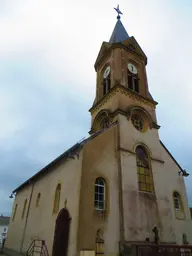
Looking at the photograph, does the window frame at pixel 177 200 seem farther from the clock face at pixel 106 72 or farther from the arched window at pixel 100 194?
the clock face at pixel 106 72

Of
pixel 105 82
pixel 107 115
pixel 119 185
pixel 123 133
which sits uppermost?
pixel 105 82

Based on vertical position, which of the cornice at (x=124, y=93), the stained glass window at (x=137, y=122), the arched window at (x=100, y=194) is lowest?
the arched window at (x=100, y=194)

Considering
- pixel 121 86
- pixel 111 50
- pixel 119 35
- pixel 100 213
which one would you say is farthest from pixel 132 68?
pixel 100 213

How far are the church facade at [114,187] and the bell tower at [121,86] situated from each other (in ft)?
0.32

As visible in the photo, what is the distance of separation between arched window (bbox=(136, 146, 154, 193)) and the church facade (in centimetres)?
7

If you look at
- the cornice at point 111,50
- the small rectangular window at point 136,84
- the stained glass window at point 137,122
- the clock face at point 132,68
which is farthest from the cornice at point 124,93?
the cornice at point 111,50

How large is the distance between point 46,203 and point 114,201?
6.21 metres

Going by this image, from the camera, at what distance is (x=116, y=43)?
2025cm

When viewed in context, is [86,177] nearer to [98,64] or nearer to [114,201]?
[114,201]

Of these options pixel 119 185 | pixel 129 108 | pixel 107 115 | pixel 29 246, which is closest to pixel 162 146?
pixel 129 108

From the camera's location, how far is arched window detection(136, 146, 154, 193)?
1414 centimetres

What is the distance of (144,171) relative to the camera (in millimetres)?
14867

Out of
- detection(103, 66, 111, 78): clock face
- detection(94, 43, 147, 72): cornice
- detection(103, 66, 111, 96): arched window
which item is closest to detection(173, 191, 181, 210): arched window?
detection(103, 66, 111, 96): arched window

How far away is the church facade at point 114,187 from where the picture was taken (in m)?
11.0
